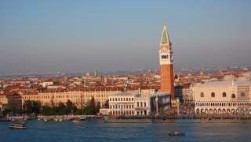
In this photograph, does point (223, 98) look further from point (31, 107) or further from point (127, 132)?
point (31, 107)

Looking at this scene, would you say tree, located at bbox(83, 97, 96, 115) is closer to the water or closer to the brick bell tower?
the water

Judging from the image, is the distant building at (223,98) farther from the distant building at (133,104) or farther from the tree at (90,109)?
the tree at (90,109)

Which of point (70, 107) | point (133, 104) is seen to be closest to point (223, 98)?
point (133, 104)

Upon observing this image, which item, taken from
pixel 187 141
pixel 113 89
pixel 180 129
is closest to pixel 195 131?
pixel 180 129

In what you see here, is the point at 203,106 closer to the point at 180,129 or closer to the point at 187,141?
the point at 180,129

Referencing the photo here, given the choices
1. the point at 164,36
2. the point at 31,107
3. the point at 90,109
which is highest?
the point at 164,36
